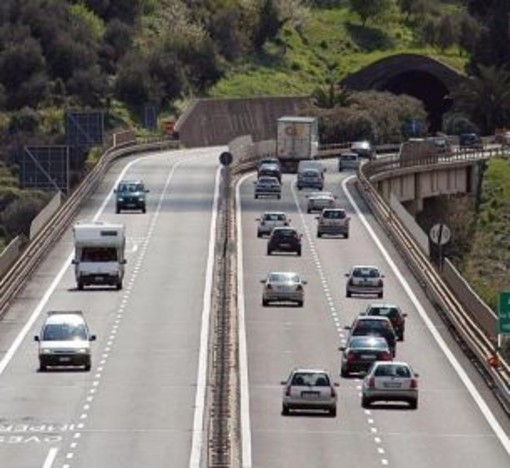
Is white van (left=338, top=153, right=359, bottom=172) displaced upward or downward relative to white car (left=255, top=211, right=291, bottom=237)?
downward

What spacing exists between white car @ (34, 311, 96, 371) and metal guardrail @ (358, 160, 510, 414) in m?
10.7

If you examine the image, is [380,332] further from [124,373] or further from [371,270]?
[371,270]

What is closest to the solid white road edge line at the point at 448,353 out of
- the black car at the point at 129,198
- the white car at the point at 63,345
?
the white car at the point at 63,345

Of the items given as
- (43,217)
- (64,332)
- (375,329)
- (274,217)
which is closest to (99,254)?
(375,329)

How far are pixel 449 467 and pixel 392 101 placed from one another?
→ 14744 cm

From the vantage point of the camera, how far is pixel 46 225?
103m

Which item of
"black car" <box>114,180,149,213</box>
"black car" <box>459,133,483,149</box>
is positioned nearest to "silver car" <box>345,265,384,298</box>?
"black car" <box>114,180,149,213</box>

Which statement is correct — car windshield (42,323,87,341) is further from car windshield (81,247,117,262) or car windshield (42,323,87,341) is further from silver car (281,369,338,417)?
car windshield (81,247,117,262)

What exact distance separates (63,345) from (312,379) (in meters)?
10.7

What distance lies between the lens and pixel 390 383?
5953 cm

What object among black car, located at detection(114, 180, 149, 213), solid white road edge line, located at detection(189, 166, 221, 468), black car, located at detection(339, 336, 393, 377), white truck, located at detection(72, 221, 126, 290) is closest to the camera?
solid white road edge line, located at detection(189, 166, 221, 468)

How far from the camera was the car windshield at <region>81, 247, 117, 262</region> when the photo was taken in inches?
3393

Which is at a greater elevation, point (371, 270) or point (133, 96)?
point (371, 270)

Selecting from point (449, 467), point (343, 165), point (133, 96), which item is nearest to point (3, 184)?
point (343, 165)
